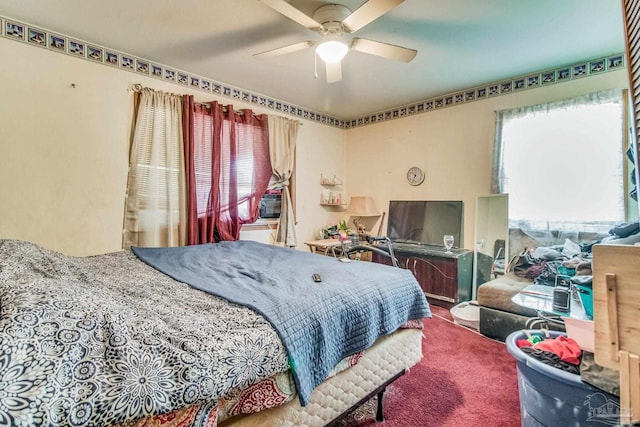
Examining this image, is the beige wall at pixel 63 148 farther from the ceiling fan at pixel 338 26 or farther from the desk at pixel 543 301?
the desk at pixel 543 301

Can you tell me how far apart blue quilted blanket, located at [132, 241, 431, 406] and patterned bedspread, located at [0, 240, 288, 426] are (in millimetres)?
113

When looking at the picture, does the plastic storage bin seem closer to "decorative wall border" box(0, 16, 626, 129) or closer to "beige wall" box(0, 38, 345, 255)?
"decorative wall border" box(0, 16, 626, 129)

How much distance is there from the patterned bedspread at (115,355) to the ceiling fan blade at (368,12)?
65.9 inches

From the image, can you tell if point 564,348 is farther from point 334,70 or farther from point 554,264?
point 334,70

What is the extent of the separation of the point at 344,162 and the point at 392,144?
90 centimetres

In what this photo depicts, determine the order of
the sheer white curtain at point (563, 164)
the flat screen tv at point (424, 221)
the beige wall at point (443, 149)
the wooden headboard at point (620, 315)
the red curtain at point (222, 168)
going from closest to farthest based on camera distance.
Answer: the wooden headboard at point (620, 315) < the sheer white curtain at point (563, 164) < the red curtain at point (222, 168) < the beige wall at point (443, 149) < the flat screen tv at point (424, 221)

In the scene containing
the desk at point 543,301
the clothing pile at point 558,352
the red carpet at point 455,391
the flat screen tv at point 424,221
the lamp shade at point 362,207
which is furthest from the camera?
the lamp shade at point 362,207

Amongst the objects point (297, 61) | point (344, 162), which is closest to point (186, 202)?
point (297, 61)

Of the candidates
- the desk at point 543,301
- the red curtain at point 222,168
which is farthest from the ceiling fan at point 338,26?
the desk at point 543,301

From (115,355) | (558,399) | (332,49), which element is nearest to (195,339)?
(115,355)

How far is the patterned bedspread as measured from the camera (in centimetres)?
59

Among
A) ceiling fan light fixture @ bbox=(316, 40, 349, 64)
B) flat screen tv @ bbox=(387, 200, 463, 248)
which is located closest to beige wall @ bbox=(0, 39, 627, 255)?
flat screen tv @ bbox=(387, 200, 463, 248)

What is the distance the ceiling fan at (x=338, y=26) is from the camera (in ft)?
5.44

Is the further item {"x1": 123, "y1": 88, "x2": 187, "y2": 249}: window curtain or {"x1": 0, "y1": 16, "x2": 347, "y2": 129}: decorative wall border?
{"x1": 123, "y1": 88, "x2": 187, "y2": 249}: window curtain
